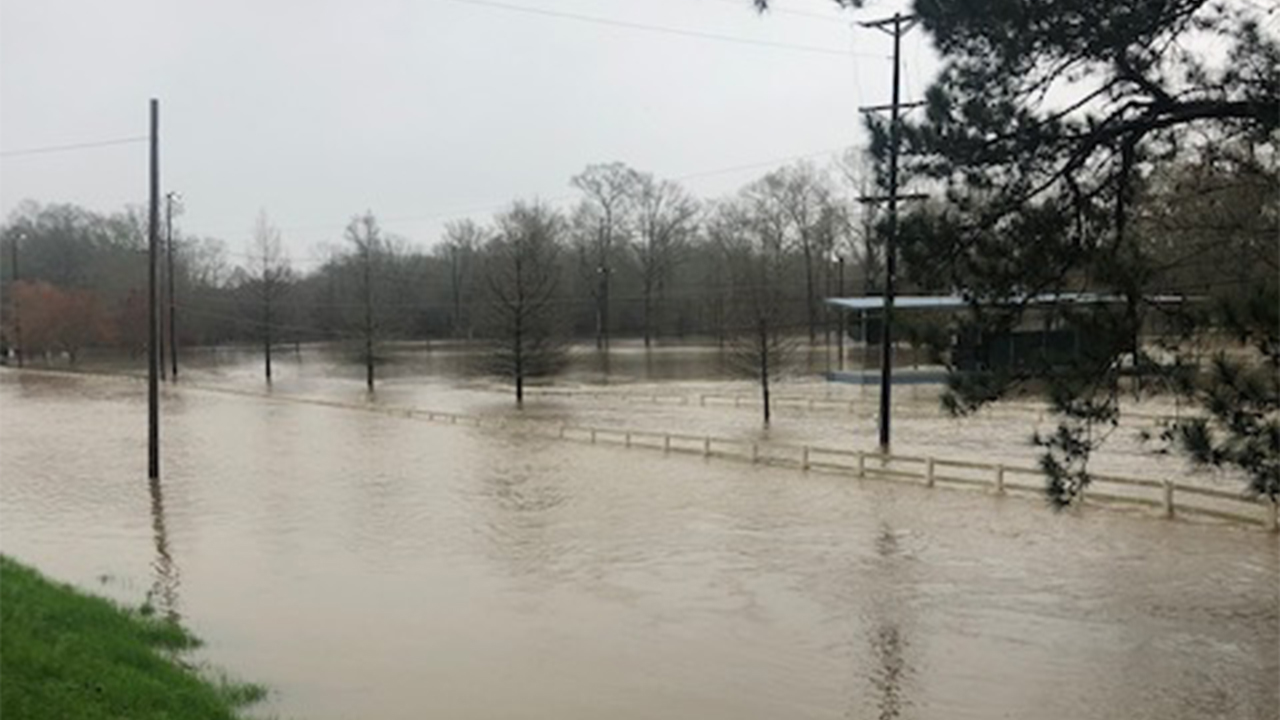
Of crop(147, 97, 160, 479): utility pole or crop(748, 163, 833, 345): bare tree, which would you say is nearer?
crop(147, 97, 160, 479): utility pole

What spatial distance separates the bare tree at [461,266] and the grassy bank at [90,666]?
87.1 m

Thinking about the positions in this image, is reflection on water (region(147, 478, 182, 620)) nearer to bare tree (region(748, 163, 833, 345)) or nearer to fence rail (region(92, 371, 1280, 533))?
fence rail (region(92, 371, 1280, 533))

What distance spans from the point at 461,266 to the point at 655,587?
10408 centimetres

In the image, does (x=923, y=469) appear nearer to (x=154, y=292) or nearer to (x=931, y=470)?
(x=931, y=470)

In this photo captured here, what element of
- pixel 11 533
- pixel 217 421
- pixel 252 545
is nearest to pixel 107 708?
pixel 252 545

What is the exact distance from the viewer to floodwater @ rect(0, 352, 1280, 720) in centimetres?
997

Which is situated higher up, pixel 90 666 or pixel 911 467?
pixel 90 666

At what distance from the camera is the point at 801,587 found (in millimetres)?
13977

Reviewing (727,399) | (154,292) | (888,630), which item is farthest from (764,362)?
(888,630)

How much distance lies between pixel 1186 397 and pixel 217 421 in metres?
34.3

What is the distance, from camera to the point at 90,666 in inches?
302

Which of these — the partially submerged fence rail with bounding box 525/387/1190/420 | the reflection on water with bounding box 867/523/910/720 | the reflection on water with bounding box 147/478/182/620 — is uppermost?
the partially submerged fence rail with bounding box 525/387/1190/420

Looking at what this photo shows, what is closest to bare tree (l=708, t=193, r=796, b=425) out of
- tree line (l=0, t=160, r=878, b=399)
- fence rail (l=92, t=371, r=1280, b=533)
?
tree line (l=0, t=160, r=878, b=399)

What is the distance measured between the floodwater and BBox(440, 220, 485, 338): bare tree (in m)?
76.3
